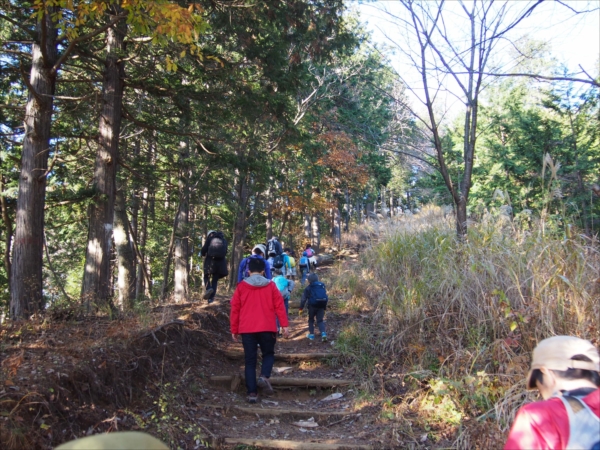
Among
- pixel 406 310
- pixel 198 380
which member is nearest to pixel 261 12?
pixel 406 310

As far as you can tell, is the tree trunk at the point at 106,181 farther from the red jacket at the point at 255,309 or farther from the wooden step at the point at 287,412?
the wooden step at the point at 287,412

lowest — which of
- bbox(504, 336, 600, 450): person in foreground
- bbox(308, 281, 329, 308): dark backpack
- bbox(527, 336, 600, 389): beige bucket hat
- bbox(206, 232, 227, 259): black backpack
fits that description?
bbox(308, 281, 329, 308): dark backpack

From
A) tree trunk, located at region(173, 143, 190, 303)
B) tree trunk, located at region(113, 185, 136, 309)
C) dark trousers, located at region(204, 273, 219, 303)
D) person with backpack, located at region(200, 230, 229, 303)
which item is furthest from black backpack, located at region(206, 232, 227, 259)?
tree trunk, located at region(173, 143, 190, 303)

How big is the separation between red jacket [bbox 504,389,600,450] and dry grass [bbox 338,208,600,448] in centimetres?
256

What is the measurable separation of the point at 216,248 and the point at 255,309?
12.4 ft

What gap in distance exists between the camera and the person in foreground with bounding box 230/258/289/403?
6.05 metres

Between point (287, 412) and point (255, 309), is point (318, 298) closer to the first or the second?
point (255, 309)

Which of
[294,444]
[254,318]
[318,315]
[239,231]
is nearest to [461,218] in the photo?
[318,315]

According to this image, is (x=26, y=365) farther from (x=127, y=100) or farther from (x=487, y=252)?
(x=127, y=100)

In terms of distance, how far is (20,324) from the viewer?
18.5 ft

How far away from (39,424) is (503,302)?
4.59 meters

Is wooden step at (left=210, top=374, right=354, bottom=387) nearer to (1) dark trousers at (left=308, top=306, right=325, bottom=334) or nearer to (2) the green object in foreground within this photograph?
(1) dark trousers at (left=308, top=306, right=325, bottom=334)

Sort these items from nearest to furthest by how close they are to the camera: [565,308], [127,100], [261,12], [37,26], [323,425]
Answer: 1. [565,308]
2. [323,425]
3. [37,26]
4. [261,12]
5. [127,100]

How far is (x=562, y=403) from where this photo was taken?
6.41ft
